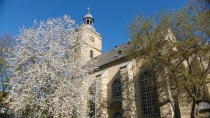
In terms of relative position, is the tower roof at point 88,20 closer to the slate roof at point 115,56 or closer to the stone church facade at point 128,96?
the slate roof at point 115,56

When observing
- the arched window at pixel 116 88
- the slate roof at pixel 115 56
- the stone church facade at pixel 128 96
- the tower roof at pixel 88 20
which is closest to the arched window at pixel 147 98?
the stone church facade at pixel 128 96

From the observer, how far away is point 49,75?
12.2 meters

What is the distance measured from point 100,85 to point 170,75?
10.9 metres

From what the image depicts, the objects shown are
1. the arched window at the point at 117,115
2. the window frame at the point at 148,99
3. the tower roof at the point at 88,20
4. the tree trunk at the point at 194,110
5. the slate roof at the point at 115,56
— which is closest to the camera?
the tree trunk at the point at 194,110

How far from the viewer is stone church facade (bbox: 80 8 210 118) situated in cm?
1575

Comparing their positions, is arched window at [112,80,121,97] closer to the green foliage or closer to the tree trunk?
the green foliage

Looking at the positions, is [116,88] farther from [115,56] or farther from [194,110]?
[194,110]

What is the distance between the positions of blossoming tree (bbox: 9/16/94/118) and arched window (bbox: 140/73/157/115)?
745 cm

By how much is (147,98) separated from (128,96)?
2.21m

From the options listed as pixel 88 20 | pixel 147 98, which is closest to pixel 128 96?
pixel 147 98

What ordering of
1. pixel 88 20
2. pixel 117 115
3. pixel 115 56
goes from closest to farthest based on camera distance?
pixel 117 115 → pixel 115 56 → pixel 88 20

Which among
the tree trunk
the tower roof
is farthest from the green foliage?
the tower roof

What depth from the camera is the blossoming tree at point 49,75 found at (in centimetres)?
1162

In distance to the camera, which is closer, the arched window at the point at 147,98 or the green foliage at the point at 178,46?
the green foliage at the point at 178,46
